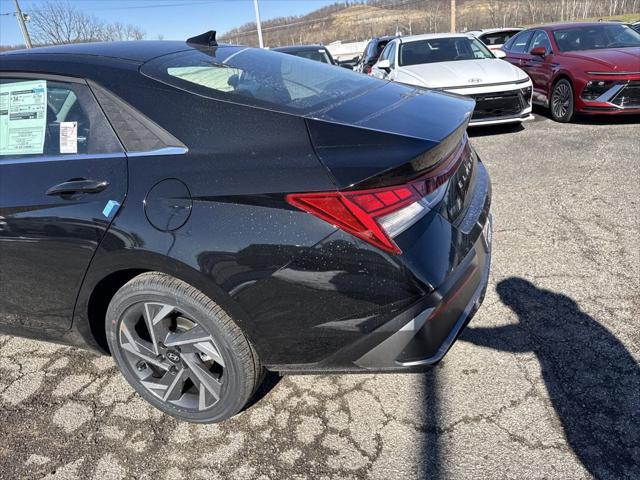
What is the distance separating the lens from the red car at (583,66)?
21.0 feet

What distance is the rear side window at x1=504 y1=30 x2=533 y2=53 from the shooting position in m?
8.53

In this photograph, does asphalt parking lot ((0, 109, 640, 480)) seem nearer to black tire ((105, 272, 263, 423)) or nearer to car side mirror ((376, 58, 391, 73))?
black tire ((105, 272, 263, 423))

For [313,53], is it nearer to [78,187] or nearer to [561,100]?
[561,100]

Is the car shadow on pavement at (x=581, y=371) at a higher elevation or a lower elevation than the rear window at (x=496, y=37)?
lower

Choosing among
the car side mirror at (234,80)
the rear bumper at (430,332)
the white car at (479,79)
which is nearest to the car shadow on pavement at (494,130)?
the white car at (479,79)

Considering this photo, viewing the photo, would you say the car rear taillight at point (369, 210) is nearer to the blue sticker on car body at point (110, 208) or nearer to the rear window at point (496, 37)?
the blue sticker on car body at point (110, 208)

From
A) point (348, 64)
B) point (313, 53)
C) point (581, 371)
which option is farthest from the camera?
point (348, 64)

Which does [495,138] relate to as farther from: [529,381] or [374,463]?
[374,463]

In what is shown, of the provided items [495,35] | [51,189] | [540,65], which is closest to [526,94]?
[540,65]

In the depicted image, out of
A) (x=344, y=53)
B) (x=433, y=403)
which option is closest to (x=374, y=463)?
(x=433, y=403)

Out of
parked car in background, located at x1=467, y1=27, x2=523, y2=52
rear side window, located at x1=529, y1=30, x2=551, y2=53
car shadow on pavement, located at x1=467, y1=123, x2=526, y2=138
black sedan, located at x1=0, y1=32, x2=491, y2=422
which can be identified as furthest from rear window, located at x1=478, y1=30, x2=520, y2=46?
black sedan, located at x1=0, y1=32, x2=491, y2=422

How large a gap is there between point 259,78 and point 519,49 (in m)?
7.93

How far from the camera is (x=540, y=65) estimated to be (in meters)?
7.64

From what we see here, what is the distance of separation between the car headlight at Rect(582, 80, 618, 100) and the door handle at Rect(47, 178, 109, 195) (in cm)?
681
